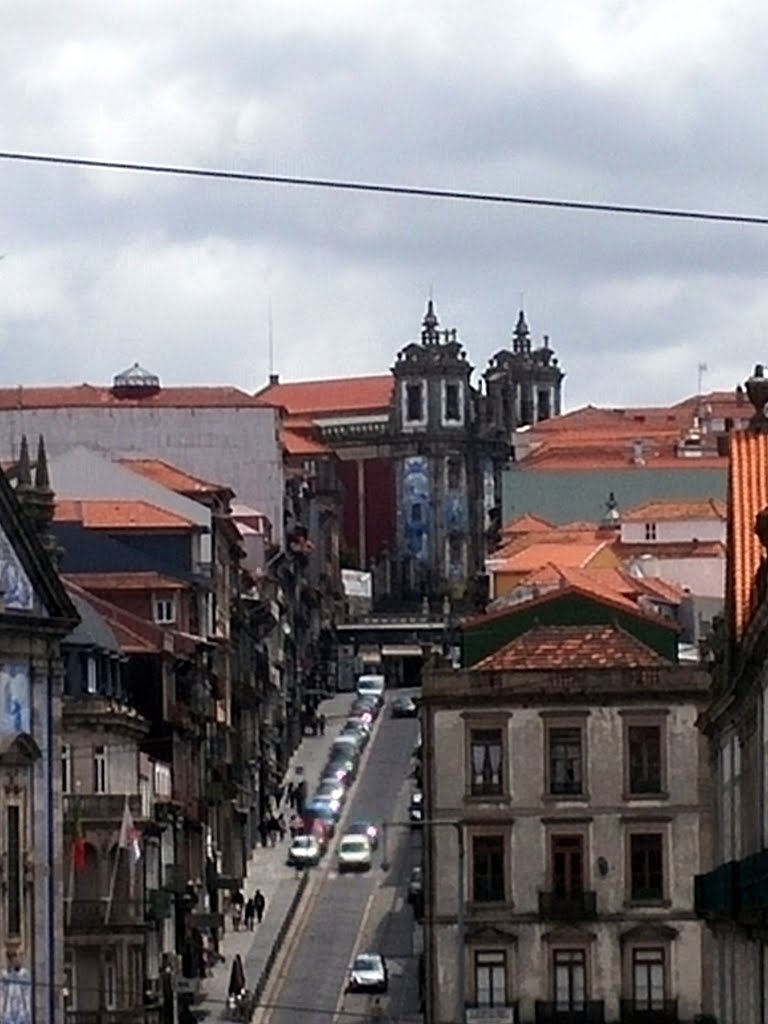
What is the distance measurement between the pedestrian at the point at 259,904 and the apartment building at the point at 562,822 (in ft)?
93.3

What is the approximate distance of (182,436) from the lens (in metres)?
190

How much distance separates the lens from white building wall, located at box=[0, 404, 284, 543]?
18838cm

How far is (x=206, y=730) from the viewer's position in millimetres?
145500

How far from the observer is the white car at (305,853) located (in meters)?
150

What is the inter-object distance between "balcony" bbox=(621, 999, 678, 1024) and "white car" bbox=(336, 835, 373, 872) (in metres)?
39.6

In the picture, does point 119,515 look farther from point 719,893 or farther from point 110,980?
point 719,893

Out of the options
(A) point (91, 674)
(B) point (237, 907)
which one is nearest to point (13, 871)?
(A) point (91, 674)

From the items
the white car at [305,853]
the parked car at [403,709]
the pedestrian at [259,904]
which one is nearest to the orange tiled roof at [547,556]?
the parked car at [403,709]

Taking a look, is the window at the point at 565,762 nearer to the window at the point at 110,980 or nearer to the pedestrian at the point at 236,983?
the window at the point at 110,980

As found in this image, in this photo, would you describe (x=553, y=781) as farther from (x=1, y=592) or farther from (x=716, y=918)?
(x=716, y=918)

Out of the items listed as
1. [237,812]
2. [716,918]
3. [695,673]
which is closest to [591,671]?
[695,673]

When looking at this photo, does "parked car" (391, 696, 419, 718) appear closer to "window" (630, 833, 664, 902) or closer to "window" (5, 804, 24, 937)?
"window" (630, 833, 664, 902)

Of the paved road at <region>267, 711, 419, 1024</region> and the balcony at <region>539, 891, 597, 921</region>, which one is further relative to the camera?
the paved road at <region>267, 711, 419, 1024</region>

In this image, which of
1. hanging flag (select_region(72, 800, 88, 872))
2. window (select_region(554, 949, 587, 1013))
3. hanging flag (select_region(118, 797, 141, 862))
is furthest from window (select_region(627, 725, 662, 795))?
hanging flag (select_region(72, 800, 88, 872))
